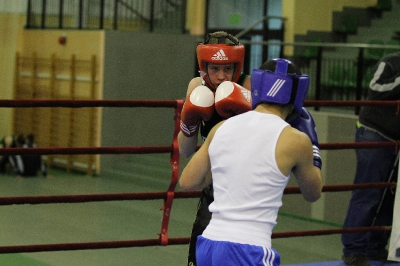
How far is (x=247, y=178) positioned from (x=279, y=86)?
314mm

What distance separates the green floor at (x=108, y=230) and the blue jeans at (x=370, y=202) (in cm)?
88

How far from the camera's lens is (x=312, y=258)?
5.49 m

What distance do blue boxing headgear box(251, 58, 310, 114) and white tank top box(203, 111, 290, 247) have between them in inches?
2.5

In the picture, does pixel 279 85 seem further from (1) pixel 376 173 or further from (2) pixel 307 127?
(1) pixel 376 173

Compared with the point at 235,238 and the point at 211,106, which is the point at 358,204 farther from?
the point at 235,238

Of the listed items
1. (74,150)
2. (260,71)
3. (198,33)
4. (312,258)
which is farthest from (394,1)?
(260,71)

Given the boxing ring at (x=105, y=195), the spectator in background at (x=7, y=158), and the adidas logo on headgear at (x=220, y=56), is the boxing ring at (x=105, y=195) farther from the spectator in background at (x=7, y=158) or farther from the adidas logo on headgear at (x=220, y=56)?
the spectator in background at (x=7, y=158)

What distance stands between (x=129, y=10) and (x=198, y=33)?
1179 millimetres

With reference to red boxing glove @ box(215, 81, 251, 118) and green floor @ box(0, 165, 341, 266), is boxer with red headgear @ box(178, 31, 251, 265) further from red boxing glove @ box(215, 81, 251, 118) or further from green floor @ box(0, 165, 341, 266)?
green floor @ box(0, 165, 341, 266)

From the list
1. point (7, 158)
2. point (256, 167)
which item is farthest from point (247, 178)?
point (7, 158)

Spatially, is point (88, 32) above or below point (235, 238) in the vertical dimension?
above

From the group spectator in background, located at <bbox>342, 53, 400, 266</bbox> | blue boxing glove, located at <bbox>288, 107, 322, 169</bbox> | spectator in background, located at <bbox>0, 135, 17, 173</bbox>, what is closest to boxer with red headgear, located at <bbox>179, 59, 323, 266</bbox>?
blue boxing glove, located at <bbox>288, 107, 322, 169</bbox>

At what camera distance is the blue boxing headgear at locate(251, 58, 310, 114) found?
7.56ft

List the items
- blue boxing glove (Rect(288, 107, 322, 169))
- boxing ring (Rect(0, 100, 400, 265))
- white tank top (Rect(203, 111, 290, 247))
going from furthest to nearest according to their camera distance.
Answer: boxing ring (Rect(0, 100, 400, 265)) < blue boxing glove (Rect(288, 107, 322, 169)) < white tank top (Rect(203, 111, 290, 247))
